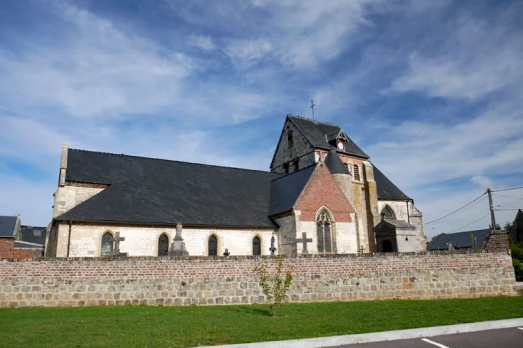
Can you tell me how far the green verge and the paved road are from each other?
90cm

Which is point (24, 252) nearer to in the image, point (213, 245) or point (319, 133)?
point (213, 245)

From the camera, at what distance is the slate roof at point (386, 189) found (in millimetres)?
34719

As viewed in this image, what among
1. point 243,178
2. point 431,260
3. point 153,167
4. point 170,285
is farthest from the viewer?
point 243,178

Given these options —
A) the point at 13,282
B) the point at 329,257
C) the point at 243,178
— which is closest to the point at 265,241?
the point at 243,178

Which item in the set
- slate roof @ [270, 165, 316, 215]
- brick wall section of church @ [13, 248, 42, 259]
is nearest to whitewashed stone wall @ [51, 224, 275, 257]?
slate roof @ [270, 165, 316, 215]

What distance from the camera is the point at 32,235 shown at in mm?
52312

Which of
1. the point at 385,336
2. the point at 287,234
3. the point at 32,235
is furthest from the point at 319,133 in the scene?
the point at 32,235

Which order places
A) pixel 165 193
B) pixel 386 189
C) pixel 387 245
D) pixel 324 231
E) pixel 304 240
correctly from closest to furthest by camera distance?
1. pixel 304 240
2. pixel 165 193
3. pixel 324 231
4. pixel 387 245
5. pixel 386 189

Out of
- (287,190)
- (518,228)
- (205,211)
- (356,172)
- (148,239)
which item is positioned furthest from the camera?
(518,228)

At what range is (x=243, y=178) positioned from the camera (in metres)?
29.2

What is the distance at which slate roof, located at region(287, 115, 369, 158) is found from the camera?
3328 cm

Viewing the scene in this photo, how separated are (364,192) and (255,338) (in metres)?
26.4

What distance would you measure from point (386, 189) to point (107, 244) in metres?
25.8

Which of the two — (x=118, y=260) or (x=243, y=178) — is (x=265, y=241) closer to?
(x=243, y=178)
